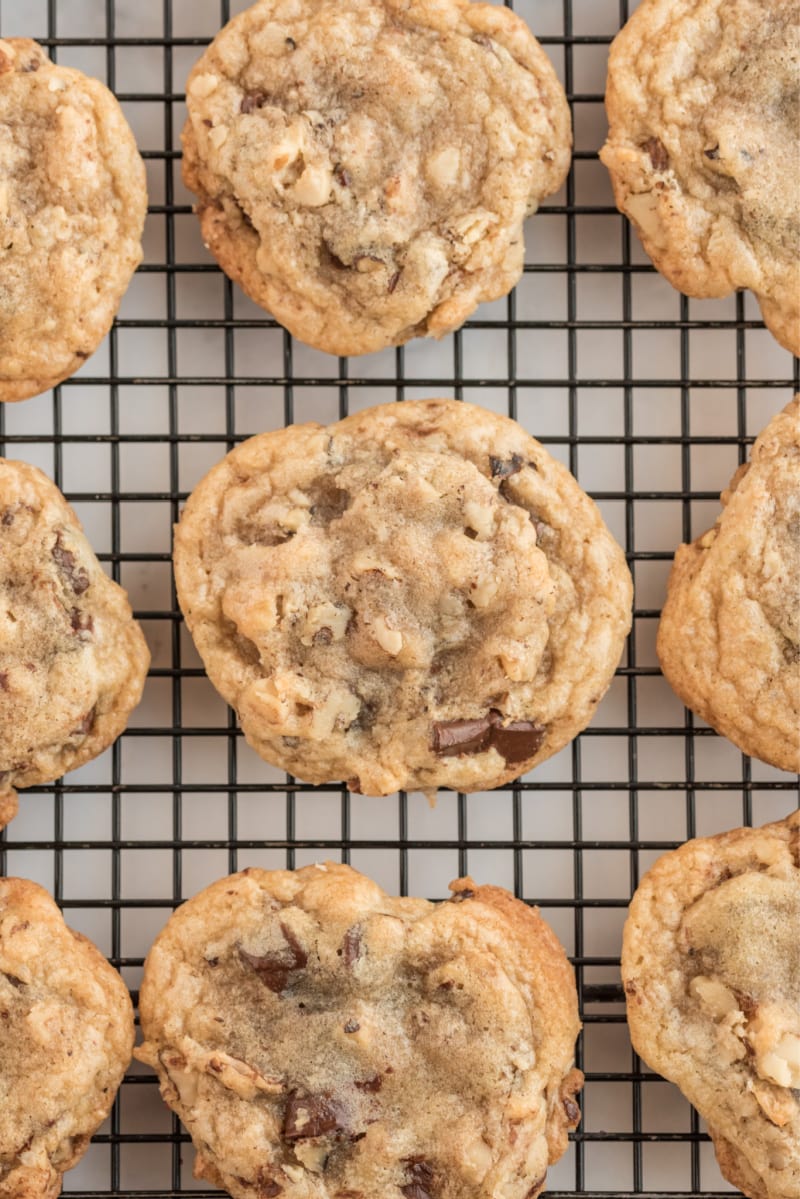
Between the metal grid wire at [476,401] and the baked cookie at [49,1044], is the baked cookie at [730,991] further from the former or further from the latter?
the baked cookie at [49,1044]

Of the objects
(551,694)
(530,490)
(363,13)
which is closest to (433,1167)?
(551,694)

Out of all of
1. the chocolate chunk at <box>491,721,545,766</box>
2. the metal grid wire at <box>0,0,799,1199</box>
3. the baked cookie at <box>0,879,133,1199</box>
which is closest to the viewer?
A: the baked cookie at <box>0,879,133,1199</box>

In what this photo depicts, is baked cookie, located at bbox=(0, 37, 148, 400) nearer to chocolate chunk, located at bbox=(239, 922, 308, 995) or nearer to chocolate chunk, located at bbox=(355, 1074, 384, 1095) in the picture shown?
chocolate chunk, located at bbox=(239, 922, 308, 995)

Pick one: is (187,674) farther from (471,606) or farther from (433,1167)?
(433,1167)

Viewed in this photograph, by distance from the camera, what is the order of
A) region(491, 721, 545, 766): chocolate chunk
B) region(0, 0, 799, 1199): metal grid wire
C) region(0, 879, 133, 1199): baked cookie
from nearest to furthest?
region(0, 879, 133, 1199): baked cookie, region(491, 721, 545, 766): chocolate chunk, region(0, 0, 799, 1199): metal grid wire

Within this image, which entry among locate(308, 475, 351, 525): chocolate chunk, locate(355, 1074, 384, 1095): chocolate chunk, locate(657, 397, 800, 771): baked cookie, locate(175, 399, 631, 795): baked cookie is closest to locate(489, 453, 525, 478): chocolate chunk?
locate(175, 399, 631, 795): baked cookie

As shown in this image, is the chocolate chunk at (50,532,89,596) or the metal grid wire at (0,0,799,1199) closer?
the chocolate chunk at (50,532,89,596)

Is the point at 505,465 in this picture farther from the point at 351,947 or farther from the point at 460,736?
the point at 351,947
